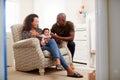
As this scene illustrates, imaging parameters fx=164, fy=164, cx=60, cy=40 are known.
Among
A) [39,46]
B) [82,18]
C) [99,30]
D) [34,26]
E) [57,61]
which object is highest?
[82,18]

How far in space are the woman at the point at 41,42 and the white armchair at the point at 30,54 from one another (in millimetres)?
64

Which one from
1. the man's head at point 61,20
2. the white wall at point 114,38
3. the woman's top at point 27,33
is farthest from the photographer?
the man's head at point 61,20

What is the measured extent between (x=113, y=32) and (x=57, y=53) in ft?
3.08

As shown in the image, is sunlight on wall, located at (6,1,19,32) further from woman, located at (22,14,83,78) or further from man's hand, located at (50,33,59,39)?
man's hand, located at (50,33,59,39)

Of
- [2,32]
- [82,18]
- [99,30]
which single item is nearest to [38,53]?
[2,32]

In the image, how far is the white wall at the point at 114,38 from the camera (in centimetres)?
81

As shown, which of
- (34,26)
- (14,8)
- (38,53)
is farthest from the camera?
(14,8)

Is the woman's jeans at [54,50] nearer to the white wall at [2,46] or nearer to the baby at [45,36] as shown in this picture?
the baby at [45,36]

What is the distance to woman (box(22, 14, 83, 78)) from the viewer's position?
1671 millimetres

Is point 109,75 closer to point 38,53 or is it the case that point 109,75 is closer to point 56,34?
point 38,53

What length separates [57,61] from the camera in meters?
1.67

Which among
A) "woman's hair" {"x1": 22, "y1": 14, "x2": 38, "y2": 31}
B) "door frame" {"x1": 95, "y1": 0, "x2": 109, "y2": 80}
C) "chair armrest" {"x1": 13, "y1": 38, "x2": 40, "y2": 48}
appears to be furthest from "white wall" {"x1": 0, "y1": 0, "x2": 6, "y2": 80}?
"woman's hair" {"x1": 22, "y1": 14, "x2": 38, "y2": 31}

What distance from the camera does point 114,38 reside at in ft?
2.69

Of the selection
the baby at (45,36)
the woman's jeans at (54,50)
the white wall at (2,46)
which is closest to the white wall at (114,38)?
the white wall at (2,46)
